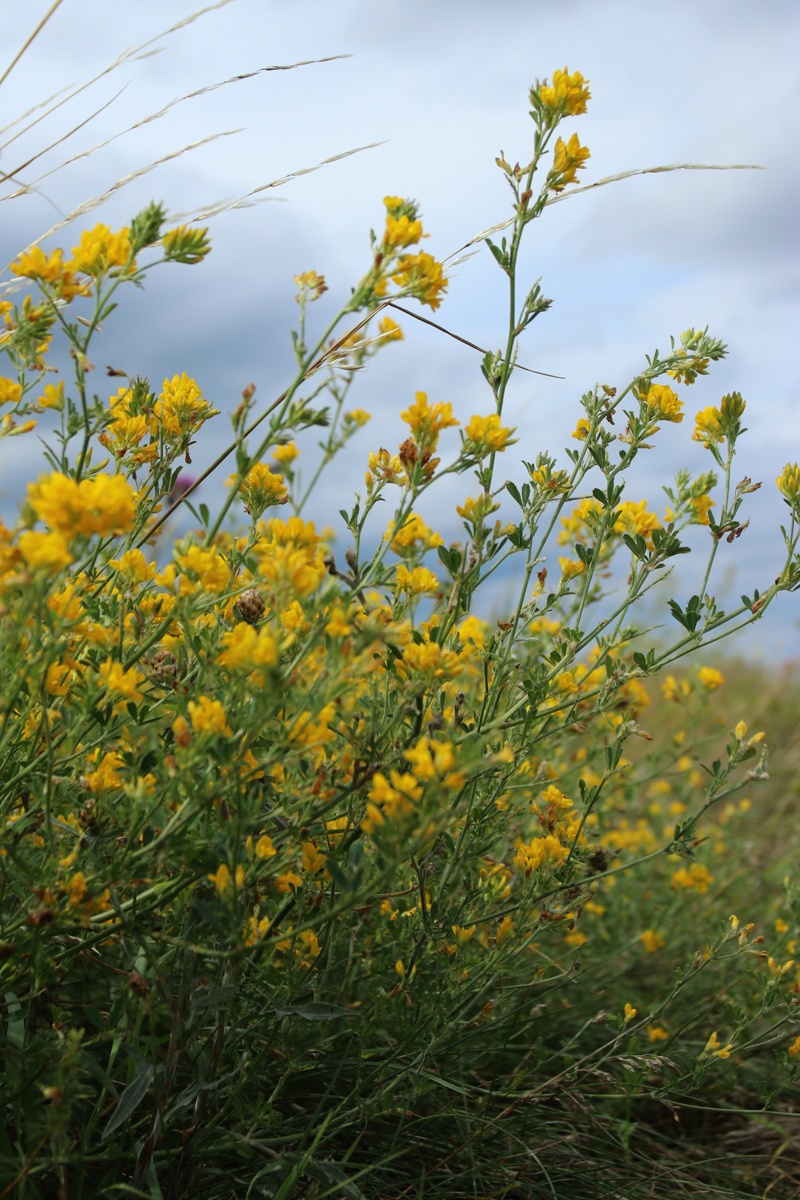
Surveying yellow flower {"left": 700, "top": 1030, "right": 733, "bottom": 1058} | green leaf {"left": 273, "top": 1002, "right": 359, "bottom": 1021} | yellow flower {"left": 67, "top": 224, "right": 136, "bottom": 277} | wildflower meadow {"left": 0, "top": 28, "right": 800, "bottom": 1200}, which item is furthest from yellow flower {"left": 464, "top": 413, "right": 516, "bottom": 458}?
yellow flower {"left": 700, "top": 1030, "right": 733, "bottom": 1058}

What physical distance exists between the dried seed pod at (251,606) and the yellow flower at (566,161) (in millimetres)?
1137

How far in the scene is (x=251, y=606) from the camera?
191cm

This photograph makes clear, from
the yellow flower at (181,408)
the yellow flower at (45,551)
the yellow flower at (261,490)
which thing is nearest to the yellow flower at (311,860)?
the yellow flower at (261,490)

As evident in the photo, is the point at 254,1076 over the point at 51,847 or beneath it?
beneath

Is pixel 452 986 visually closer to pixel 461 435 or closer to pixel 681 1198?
pixel 681 1198

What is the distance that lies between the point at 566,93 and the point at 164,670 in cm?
150

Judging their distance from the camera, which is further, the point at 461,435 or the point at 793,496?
the point at 793,496

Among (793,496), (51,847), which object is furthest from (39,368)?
(793,496)

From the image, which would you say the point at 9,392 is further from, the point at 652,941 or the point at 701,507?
the point at 652,941

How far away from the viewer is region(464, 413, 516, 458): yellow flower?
1.91m

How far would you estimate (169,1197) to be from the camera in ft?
5.93

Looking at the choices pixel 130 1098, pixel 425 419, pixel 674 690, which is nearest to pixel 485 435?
pixel 425 419

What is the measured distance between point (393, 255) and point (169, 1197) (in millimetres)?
1642

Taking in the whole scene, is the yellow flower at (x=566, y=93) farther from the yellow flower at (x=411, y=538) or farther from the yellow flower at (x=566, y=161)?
the yellow flower at (x=411, y=538)
